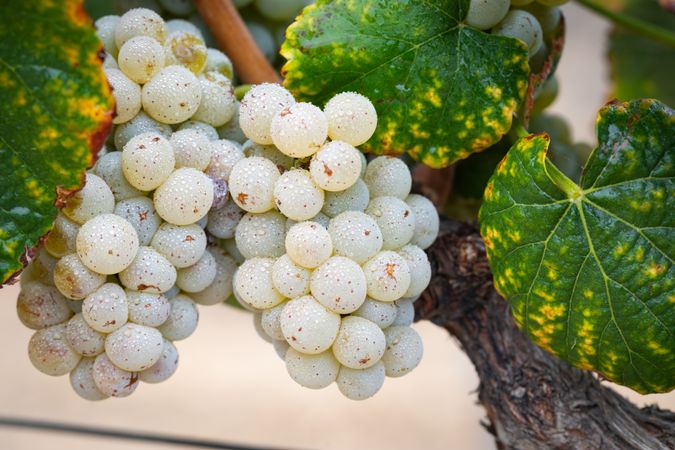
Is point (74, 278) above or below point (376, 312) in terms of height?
above

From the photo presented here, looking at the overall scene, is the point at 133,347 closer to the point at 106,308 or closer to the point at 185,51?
the point at 106,308

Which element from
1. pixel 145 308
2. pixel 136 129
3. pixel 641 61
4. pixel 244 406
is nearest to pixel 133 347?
pixel 145 308

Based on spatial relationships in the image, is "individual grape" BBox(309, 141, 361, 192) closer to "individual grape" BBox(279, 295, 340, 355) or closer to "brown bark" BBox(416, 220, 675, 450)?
"individual grape" BBox(279, 295, 340, 355)

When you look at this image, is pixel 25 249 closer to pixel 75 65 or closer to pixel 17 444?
pixel 75 65

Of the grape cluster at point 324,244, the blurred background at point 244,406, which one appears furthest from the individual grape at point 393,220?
the blurred background at point 244,406

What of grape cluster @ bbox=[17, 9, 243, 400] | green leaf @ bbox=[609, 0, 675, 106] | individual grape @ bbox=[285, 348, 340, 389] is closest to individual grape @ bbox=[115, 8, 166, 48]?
grape cluster @ bbox=[17, 9, 243, 400]

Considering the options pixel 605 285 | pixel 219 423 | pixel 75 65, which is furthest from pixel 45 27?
pixel 219 423
